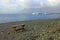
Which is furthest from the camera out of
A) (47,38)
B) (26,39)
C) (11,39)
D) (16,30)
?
(16,30)

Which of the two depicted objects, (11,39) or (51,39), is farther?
(11,39)

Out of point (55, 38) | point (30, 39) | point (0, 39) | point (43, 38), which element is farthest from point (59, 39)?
point (0, 39)

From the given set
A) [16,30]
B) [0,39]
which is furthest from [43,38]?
[16,30]

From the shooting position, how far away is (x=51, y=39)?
1334cm

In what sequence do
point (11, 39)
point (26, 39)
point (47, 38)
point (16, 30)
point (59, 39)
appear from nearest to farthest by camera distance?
point (59, 39) → point (47, 38) → point (26, 39) → point (11, 39) → point (16, 30)

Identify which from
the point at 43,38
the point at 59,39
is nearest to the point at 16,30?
the point at 43,38

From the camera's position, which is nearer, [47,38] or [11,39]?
[47,38]

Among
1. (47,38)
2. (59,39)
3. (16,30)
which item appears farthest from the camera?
(16,30)

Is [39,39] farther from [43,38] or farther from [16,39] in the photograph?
[16,39]

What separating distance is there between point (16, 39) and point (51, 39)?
4087 mm

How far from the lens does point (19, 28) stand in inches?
818

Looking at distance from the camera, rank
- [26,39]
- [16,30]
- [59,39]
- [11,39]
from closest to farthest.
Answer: [59,39]
[26,39]
[11,39]
[16,30]

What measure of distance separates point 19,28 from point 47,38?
749 centimetres

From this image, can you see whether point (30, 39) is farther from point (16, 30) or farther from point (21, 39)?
point (16, 30)
